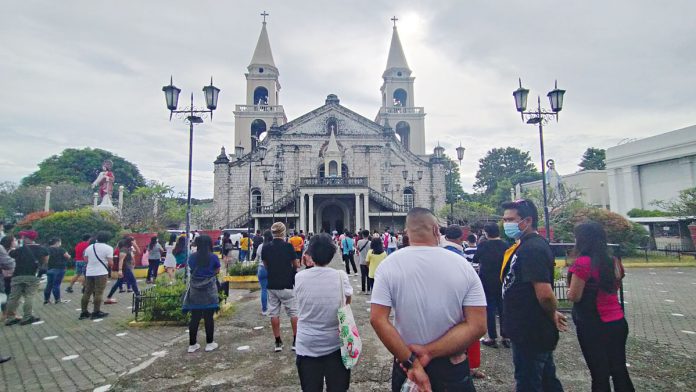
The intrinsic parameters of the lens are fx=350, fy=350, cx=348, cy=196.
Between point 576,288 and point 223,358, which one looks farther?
point 223,358

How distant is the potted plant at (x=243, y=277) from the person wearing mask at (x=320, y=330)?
8368 millimetres

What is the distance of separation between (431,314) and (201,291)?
404cm

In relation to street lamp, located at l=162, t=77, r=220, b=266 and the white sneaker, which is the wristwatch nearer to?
the white sneaker

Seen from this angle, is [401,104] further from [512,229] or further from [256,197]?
[512,229]

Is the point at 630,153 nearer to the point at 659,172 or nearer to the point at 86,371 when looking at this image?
the point at 659,172

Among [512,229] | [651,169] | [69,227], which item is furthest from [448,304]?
[651,169]

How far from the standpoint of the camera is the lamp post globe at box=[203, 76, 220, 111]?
8961 mm

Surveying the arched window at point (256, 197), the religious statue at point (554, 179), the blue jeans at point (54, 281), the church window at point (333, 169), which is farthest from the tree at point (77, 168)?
the religious statue at point (554, 179)

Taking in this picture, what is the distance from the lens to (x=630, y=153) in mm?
25906

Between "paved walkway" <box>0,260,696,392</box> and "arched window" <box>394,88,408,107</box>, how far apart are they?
34.9 m

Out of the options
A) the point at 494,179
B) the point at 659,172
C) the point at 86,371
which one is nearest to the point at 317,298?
the point at 86,371

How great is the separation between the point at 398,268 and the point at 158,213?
22.8 meters

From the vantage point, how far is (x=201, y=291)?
5004 millimetres

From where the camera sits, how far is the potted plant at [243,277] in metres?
10.9
